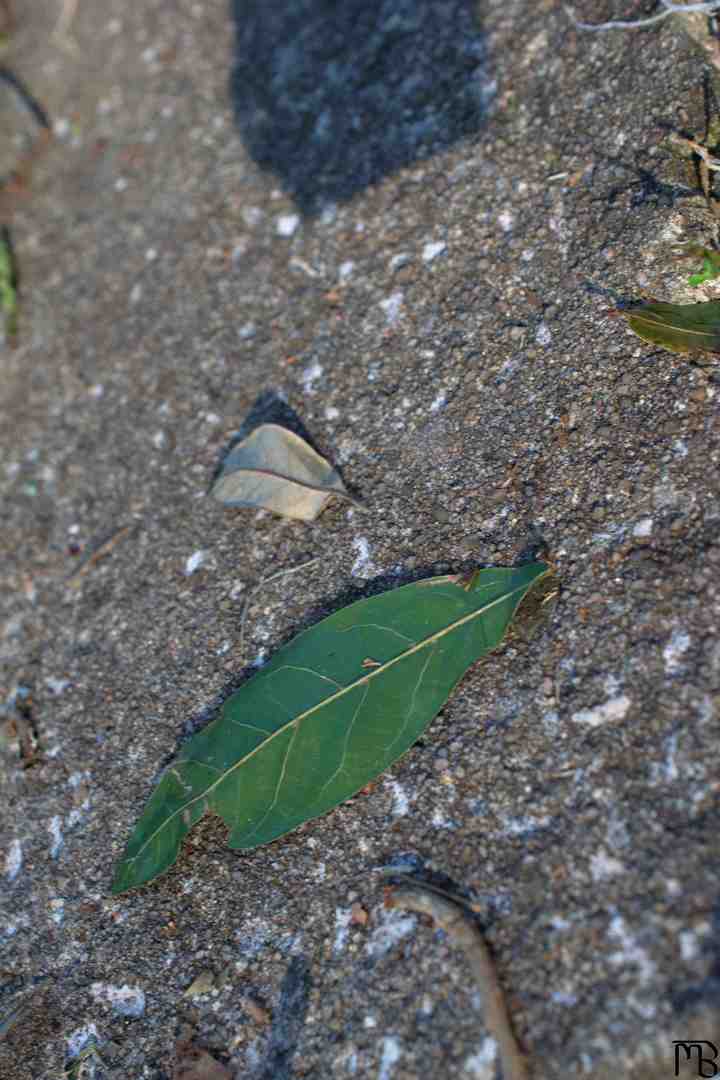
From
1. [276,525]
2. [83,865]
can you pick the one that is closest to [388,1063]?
[83,865]

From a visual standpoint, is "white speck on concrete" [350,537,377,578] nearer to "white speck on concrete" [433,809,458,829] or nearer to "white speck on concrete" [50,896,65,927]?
"white speck on concrete" [433,809,458,829]

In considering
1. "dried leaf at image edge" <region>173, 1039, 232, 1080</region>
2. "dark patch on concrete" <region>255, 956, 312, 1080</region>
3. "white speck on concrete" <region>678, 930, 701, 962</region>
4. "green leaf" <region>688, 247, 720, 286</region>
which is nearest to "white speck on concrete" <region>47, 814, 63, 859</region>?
"dried leaf at image edge" <region>173, 1039, 232, 1080</region>

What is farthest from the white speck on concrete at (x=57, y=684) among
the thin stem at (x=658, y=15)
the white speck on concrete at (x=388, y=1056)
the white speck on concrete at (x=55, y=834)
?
the thin stem at (x=658, y=15)

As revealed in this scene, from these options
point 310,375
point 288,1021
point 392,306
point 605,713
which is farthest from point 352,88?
point 288,1021

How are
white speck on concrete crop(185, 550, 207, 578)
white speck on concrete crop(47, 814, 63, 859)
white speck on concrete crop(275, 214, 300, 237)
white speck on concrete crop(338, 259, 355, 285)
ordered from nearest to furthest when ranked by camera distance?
white speck on concrete crop(47, 814, 63, 859)
white speck on concrete crop(185, 550, 207, 578)
white speck on concrete crop(338, 259, 355, 285)
white speck on concrete crop(275, 214, 300, 237)

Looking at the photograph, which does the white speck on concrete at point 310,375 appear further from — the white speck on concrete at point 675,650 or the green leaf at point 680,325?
the white speck on concrete at point 675,650

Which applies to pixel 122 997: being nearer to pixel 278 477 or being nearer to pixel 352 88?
pixel 278 477
